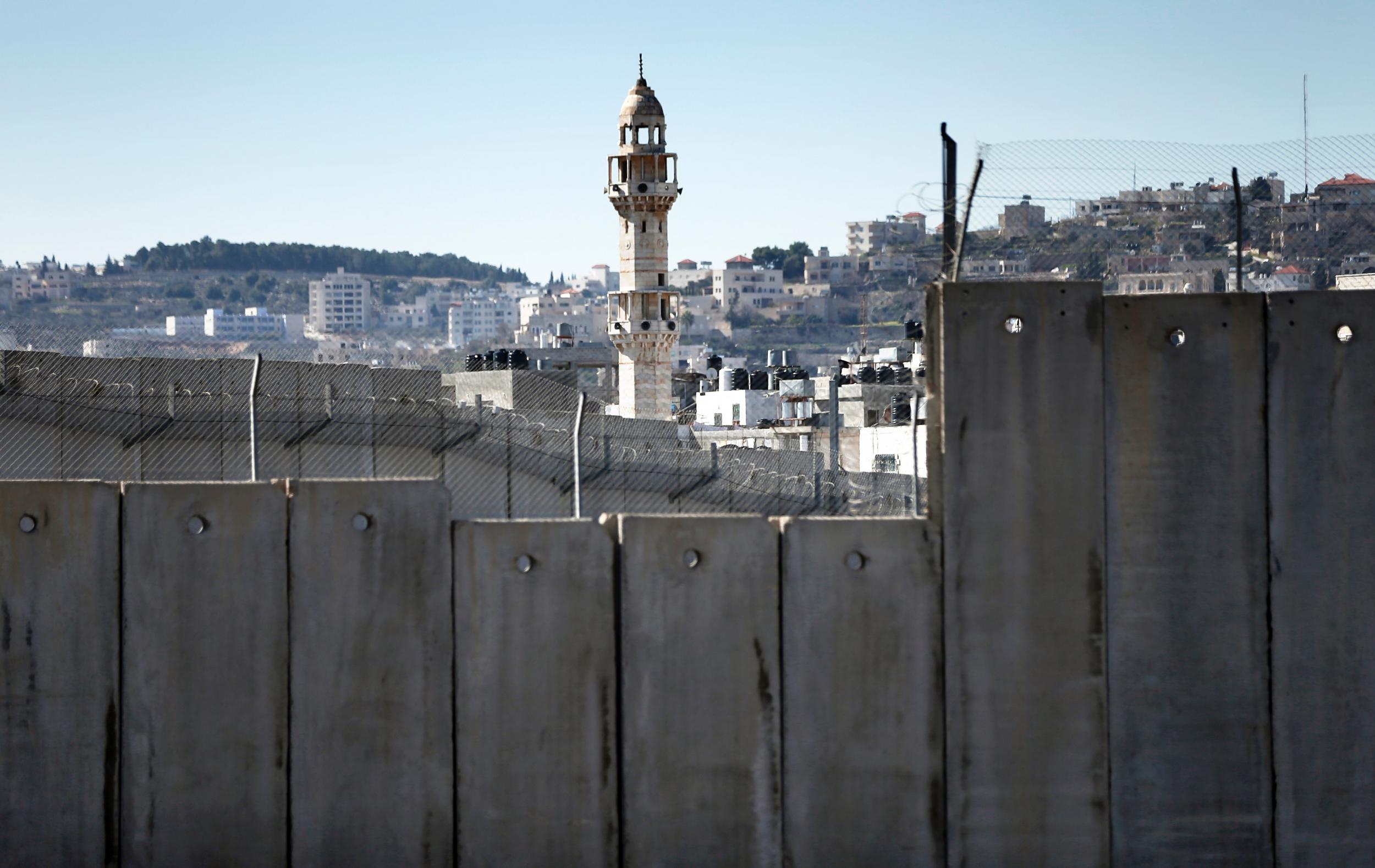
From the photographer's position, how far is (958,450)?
22.1 feet

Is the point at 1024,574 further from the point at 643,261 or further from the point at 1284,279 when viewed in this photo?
the point at 643,261

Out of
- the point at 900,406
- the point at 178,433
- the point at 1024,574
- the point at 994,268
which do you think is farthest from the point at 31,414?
the point at 900,406

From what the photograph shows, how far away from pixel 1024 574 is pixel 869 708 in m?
0.81

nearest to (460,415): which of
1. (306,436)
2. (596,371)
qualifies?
(306,436)

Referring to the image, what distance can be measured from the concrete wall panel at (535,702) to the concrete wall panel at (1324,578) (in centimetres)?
265

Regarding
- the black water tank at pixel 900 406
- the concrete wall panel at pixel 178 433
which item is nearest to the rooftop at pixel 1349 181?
the concrete wall panel at pixel 178 433

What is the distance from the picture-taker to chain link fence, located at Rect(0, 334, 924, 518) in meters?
14.8

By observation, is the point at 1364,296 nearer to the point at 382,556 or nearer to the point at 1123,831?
the point at 1123,831

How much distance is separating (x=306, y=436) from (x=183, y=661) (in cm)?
887

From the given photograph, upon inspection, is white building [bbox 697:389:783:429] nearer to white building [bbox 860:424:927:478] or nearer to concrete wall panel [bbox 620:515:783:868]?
white building [bbox 860:424:927:478]

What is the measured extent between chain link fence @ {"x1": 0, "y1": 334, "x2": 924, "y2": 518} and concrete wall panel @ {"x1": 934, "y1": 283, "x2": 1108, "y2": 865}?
647 centimetres

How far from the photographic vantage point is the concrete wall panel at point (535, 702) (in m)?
6.72

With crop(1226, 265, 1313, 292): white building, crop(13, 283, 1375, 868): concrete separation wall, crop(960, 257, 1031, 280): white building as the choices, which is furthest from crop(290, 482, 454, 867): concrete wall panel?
crop(1226, 265, 1313, 292): white building

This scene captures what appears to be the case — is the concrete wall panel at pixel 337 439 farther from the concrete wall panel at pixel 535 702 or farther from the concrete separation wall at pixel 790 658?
the concrete wall panel at pixel 535 702
